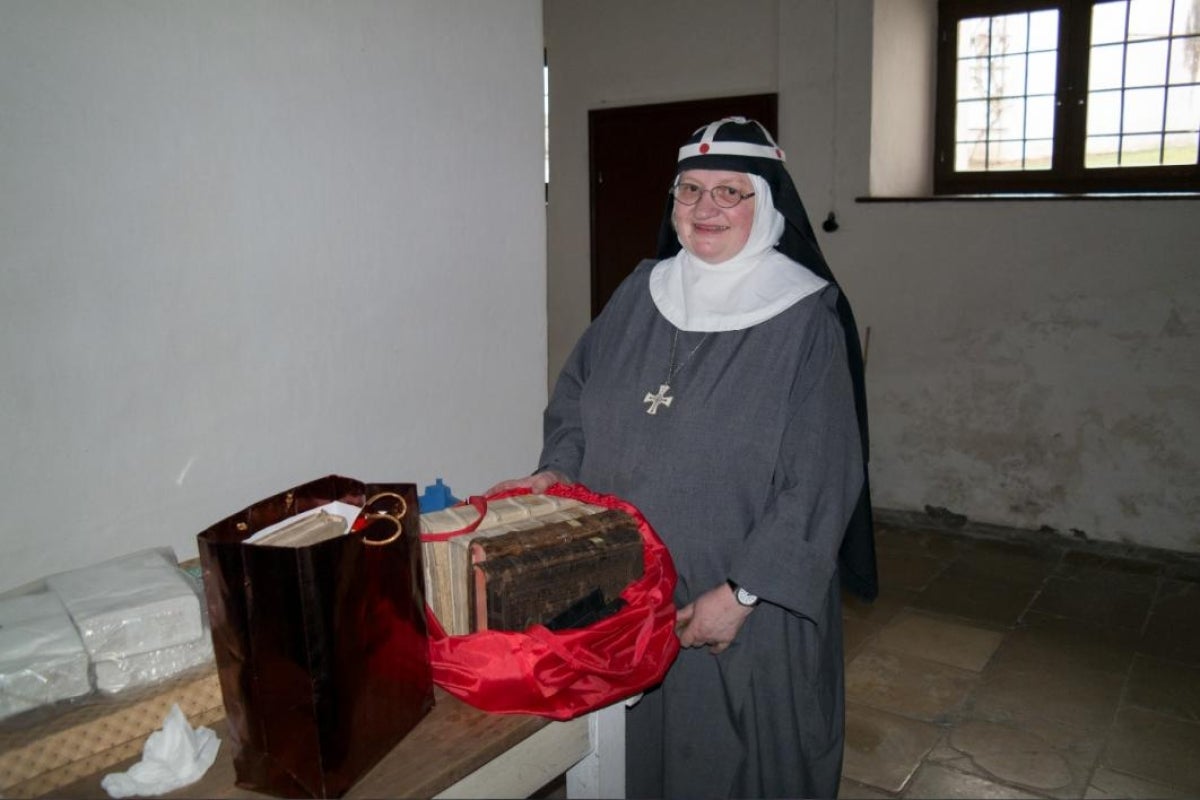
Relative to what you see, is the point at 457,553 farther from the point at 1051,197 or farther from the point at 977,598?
the point at 1051,197

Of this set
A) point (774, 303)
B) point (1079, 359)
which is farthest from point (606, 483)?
point (1079, 359)

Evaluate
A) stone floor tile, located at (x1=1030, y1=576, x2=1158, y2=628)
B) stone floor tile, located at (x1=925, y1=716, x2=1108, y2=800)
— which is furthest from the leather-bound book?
stone floor tile, located at (x1=1030, y1=576, x2=1158, y2=628)

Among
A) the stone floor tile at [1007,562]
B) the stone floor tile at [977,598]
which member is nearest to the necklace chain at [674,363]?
the stone floor tile at [977,598]

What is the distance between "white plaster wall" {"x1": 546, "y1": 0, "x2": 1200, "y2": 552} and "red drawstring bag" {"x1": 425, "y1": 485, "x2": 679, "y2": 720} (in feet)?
13.1

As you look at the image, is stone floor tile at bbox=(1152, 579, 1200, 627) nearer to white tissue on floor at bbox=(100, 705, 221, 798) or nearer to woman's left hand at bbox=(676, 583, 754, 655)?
woman's left hand at bbox=(676, 583, 754, 655)

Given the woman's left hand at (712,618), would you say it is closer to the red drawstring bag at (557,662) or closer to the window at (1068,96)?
the red drawstring bag at (557,662)

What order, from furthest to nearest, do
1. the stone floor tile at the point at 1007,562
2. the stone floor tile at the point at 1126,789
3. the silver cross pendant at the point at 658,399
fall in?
the stone floor tile at the point at 1007,562 → the stone floor tile at the point at 1126,789 → the silver cross pendant at the point at 658,399

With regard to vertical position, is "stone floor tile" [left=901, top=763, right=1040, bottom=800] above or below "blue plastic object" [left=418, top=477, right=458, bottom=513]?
below

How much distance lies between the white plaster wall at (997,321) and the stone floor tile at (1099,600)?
0.48 m

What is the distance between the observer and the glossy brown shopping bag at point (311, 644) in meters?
1.06

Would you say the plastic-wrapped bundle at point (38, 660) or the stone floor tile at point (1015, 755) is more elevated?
the plastic-wrapped bundle at point (38, 660)

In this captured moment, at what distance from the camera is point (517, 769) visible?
1.32 metres

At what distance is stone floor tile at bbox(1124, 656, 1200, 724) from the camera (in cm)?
325

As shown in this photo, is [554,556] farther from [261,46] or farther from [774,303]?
[261,46]
